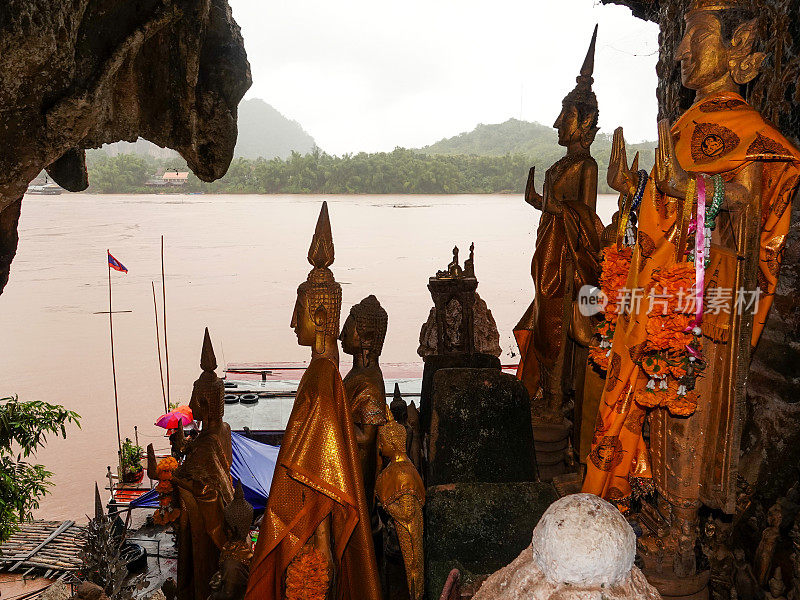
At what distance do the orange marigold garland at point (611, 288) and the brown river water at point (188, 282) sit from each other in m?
8.18

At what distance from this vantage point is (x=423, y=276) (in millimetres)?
21281

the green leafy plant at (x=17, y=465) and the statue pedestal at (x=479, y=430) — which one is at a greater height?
the statue pedestal at (x=479, y=430)

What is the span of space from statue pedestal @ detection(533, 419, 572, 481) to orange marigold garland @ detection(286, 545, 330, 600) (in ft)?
9.66

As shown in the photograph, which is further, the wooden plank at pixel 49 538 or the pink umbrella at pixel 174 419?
the pink umbrella at pixel 174 419

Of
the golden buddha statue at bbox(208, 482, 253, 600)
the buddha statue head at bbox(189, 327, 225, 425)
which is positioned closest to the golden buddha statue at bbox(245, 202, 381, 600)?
the golden buddha statue at bbox(208, 482, 253, 600)

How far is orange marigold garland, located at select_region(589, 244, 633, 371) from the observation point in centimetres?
316

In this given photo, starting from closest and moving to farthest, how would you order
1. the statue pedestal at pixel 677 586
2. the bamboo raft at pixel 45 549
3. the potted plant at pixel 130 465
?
1. the statue pedestal at pixel 677 586
2. the bamboo raft at pixel 45 549
3. the potted plant at pixel 130 465

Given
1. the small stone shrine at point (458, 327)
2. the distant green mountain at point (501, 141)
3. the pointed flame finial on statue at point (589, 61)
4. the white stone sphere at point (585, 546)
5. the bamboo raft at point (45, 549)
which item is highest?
the distant green mountain at point (501, 141)

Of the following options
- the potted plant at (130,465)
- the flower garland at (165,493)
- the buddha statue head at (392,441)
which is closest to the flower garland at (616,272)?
the buddha statue head at (392,441)

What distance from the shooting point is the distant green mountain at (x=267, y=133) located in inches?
1786

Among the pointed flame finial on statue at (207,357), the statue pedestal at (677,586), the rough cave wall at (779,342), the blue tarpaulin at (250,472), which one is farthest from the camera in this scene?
the blue tarpaulin at (250,472)

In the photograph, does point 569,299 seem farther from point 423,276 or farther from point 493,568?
point 423,276

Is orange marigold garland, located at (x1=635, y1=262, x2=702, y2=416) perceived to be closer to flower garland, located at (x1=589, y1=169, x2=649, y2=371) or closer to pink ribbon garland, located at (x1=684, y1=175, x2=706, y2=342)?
pink ribbon garland, located at (x1=684, y1=175, x2=706, y2=342)

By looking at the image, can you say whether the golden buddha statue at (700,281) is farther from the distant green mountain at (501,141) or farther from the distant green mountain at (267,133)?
the distant green mountain at (267,133)
